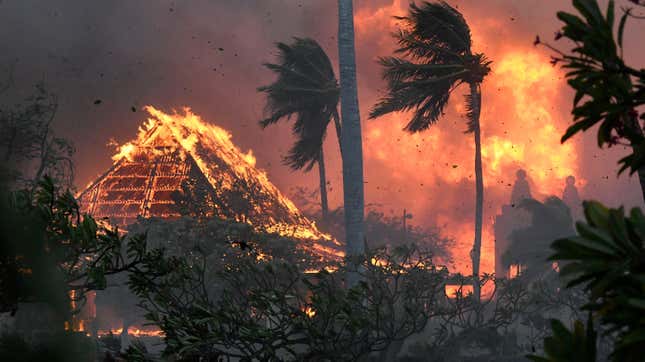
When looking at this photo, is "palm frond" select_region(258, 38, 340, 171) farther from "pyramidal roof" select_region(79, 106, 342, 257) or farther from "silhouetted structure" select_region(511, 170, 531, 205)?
"silhouetted structure" select_region(511, 170, 531, 205)

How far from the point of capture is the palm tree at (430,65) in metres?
23.7

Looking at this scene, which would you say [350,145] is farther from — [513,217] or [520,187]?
[513,217]

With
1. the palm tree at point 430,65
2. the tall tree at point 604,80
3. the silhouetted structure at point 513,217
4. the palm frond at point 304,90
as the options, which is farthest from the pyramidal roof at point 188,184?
the silhouetted structure at point 513,217

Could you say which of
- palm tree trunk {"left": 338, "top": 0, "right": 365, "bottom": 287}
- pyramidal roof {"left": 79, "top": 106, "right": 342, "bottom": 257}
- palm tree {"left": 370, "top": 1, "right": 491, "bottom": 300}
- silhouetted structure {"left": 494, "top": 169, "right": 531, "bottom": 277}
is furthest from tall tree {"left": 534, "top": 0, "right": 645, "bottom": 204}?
silhouetted structure {"left": 494, "top": 169, "right": 531, "bottom": 277}

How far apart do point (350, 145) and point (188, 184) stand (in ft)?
→ 46.6

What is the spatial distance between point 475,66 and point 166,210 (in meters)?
14.5

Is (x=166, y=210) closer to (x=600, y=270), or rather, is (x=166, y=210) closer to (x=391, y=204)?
(x=600, y=270)

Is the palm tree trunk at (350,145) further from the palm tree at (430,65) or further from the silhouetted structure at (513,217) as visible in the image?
the silhouetted structure at (513,217)

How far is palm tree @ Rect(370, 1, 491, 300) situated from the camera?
77.6 ft

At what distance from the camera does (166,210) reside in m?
32.2

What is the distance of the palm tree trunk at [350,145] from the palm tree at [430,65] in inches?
134

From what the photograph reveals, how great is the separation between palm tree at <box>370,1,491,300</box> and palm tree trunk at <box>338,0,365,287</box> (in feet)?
11.1

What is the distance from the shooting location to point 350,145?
19.2 m

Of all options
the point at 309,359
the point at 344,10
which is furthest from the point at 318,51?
the point at 309,359
